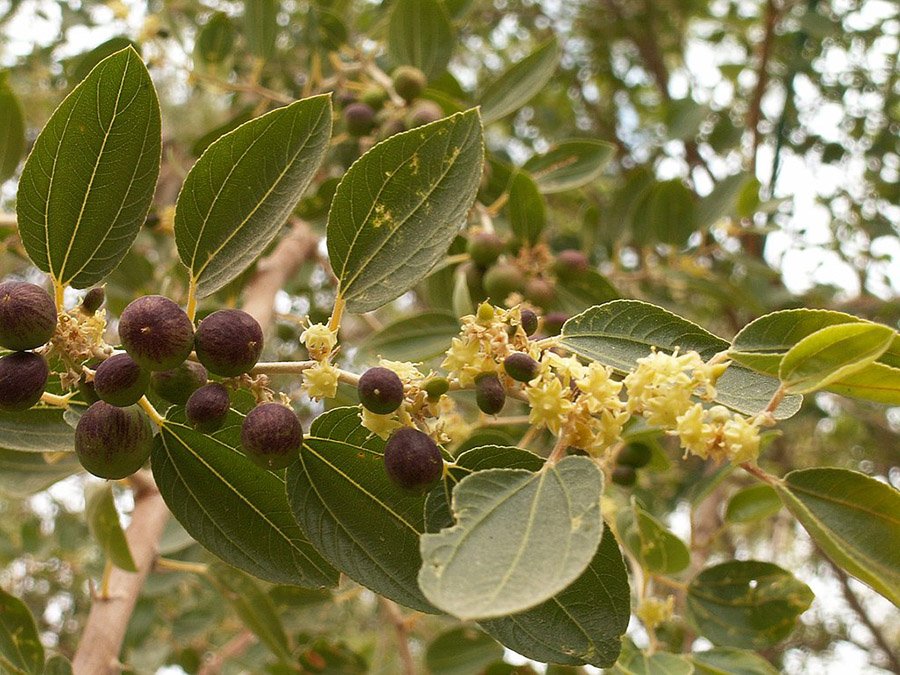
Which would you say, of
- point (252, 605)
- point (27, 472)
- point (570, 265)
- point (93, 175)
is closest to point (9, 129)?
point (27, 472)

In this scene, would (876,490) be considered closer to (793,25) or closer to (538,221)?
(538,221)

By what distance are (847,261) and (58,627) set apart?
434 centimetres

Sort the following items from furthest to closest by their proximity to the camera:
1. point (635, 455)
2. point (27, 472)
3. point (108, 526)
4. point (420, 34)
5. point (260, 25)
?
1. point (260, 25)
2. point (420, 34)
3. point (635, 455)
4. point (27, 472)
5. point (108, 526)

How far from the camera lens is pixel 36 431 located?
1.26 m

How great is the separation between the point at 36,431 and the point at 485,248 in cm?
101

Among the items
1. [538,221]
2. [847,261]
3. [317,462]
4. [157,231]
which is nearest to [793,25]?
[847,261]

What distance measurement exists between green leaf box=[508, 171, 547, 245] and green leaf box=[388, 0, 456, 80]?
522 millimetres

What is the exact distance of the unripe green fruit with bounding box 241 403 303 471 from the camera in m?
0.92

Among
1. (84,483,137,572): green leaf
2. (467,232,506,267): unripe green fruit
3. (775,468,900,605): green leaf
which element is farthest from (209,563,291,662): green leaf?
(775,468,900,605): green leaf

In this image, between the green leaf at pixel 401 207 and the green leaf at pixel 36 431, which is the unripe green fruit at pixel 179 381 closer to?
the green leaf at pixel 401 207

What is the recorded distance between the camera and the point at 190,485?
1.13 metres

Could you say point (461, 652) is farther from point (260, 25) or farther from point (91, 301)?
point (260, 25)

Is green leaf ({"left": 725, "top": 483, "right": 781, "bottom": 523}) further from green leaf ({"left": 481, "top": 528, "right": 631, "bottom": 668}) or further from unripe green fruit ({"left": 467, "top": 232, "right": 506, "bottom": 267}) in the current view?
green leaf ({"left": 481, "top": 528, "right": 631, "bottom": 668})

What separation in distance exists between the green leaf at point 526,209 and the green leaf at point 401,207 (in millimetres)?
893
